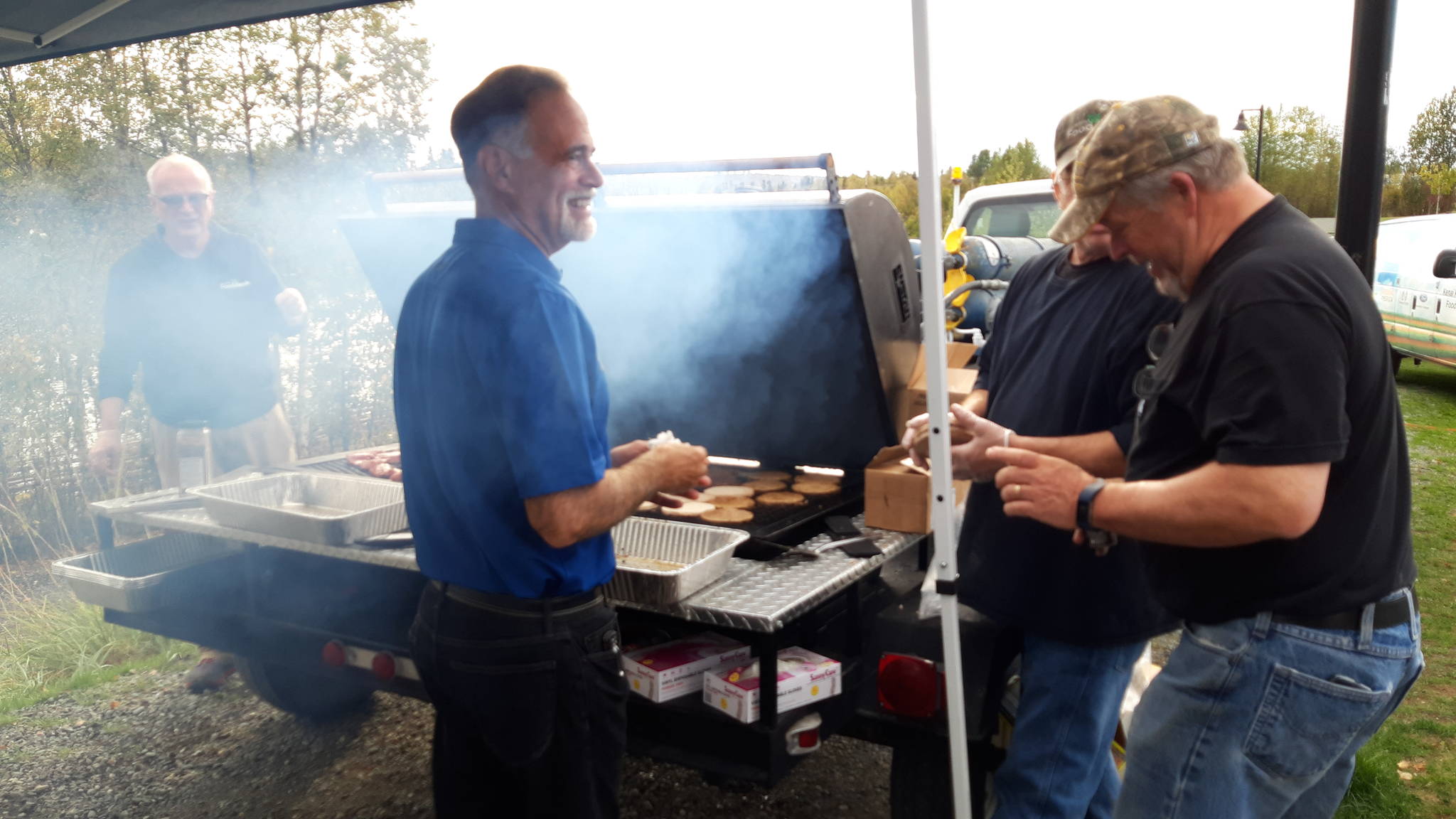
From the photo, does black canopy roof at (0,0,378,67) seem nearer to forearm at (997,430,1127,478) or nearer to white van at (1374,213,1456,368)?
forearm at (997,430,1127,478)

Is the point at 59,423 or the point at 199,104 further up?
the point at 199,104

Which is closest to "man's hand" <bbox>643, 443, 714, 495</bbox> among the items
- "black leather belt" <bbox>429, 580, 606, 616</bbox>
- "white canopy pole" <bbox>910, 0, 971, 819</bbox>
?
"black leather belt" <bbox>429, 580, 606, 616</bbox>

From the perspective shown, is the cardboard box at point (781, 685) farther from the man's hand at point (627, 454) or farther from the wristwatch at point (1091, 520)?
the wristwatch at point (1091, 520)

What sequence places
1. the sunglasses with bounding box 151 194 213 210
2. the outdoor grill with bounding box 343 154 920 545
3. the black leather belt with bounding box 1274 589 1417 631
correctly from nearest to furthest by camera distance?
the black leather belt with bounding box 1274 589 1417 631 < the outdoor grill with bounding box 343 154 920 545 < the sunglasses with bounding box 151 194 213 210

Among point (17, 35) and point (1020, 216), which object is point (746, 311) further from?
point (1020, 216)

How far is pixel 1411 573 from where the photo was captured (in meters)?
1.64

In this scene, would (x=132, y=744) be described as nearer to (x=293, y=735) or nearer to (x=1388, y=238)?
(x=293, y=735)

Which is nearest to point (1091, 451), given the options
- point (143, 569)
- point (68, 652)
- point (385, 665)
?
point (385, 665)

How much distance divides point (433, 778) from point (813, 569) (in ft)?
3.15

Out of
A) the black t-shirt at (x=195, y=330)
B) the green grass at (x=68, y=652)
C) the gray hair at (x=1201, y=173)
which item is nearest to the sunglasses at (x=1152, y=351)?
the gray hair at (x=1201, y=173)

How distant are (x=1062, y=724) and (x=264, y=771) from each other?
300 centimetres

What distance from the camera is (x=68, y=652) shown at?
4.92 meters

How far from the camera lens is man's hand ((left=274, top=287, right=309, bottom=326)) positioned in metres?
4.49

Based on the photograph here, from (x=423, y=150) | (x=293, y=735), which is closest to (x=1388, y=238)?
(x=423, y=150)
